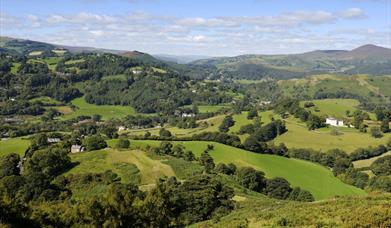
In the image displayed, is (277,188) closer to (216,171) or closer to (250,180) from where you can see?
(250,180)

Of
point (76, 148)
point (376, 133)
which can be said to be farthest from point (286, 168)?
point (376, 133)

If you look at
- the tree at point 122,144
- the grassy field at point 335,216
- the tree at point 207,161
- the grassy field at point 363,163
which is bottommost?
the grassy field at point 363,163

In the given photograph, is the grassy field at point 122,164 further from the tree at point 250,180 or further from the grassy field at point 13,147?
the grassy field at point 13,147

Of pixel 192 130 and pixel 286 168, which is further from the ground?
pixel 286 168

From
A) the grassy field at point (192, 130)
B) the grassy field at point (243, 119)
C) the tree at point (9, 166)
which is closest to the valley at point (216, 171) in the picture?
the tree at point (9, 166)

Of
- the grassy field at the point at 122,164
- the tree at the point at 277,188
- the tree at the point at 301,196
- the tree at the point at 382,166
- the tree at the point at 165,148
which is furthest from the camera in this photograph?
the tree at the point at 382,166

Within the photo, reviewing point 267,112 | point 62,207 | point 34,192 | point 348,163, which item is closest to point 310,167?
point 348,163
